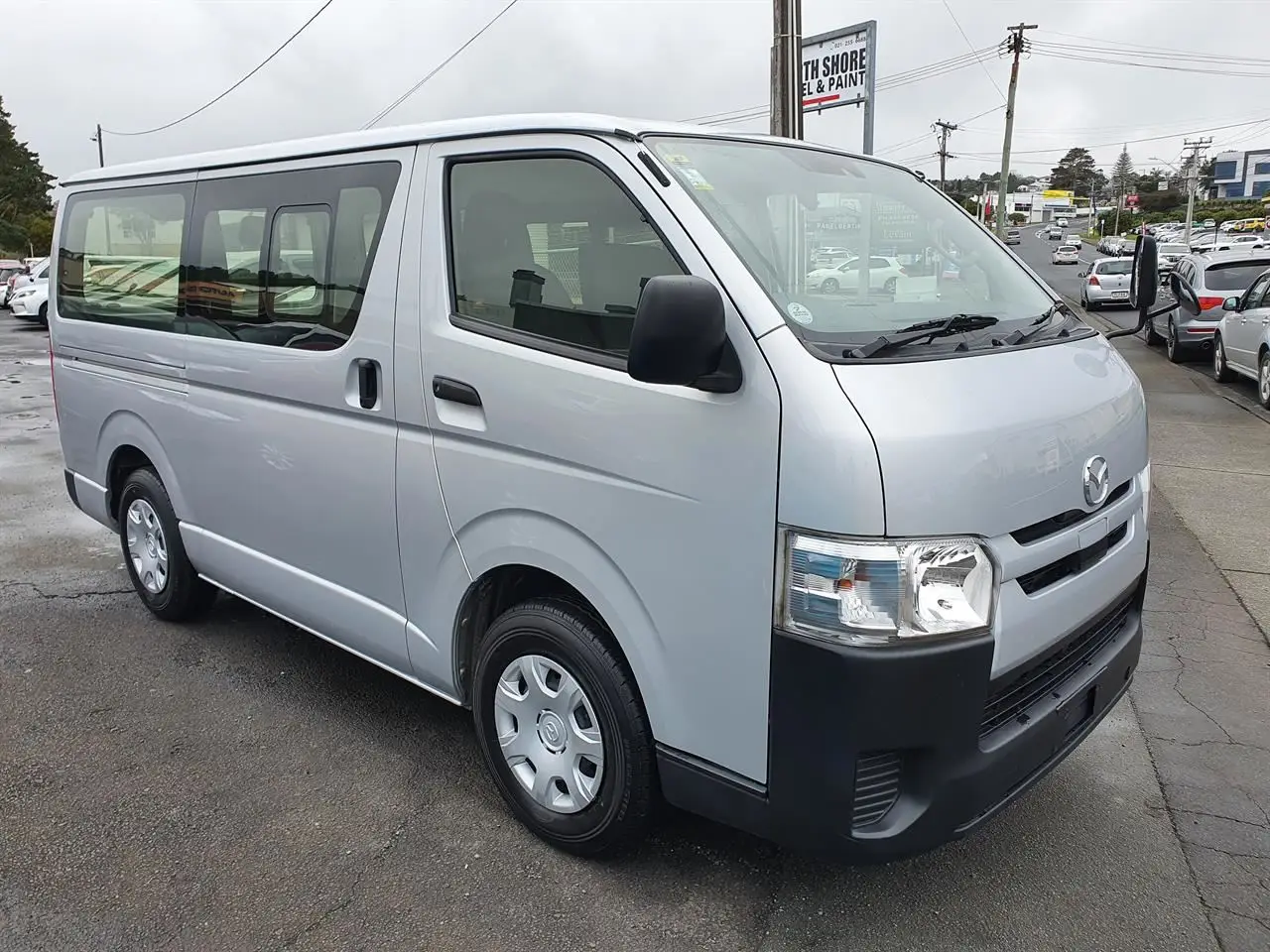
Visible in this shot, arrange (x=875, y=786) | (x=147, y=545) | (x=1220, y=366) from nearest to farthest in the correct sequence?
1. (x=875, y=786)
2. (x=147, y=545)
3. (x=1220, y=366)

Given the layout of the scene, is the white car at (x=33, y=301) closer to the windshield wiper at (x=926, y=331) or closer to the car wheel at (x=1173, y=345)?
the car wheel at (x=1173, y=345)

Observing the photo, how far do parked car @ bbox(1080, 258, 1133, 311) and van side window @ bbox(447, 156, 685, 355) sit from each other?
82.7 feet

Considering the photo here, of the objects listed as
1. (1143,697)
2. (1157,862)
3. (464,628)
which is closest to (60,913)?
(464,628)

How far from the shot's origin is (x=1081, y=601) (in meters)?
2.60

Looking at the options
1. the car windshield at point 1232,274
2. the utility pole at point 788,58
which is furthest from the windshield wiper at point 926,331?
the car windshield at point 1232,274

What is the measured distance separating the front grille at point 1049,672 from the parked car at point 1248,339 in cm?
968

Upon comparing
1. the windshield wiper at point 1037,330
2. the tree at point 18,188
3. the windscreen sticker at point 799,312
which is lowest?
the windshield wiper at point 1037,330

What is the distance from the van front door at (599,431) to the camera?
230cm

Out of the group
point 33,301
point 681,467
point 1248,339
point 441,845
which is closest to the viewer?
point 681,467

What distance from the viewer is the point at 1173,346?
1512 cm

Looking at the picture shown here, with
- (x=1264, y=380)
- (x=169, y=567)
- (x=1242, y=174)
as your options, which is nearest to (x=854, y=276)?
(x=169, y=567)

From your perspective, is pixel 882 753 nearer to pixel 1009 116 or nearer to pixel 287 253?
pixel 287 253

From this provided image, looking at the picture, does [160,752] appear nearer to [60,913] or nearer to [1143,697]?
[60,913]

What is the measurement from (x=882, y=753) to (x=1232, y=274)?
1571cm
